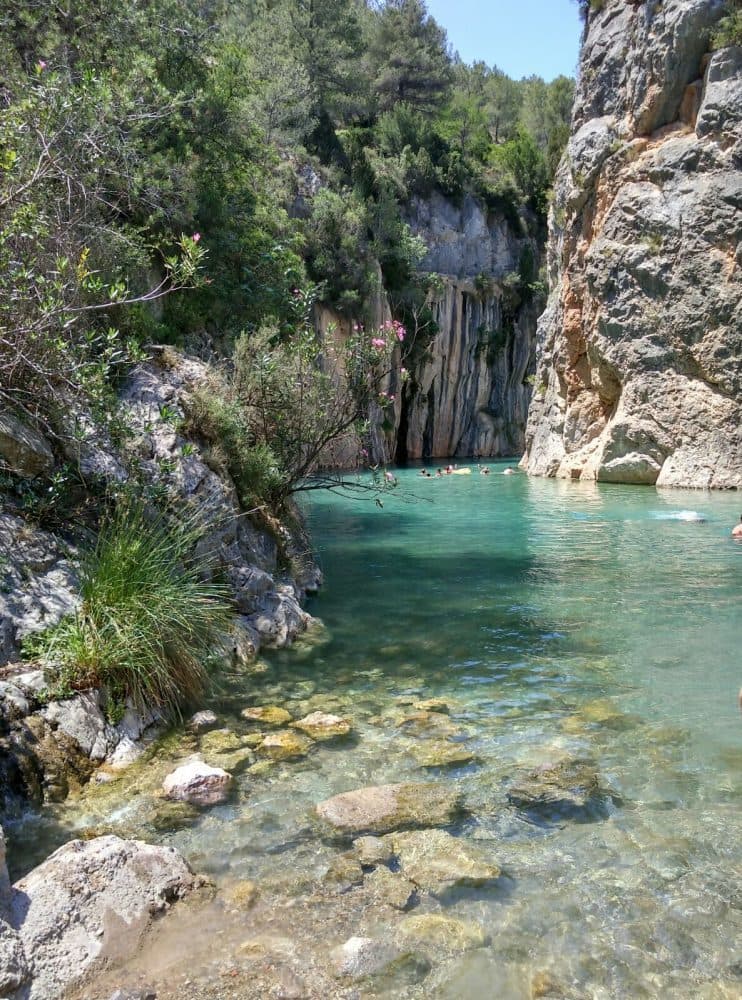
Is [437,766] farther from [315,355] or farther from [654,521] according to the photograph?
[654,521]

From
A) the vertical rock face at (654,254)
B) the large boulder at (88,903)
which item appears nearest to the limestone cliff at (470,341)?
the vertical rock face at (654,254)

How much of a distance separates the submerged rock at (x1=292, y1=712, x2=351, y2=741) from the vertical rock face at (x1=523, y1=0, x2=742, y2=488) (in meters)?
18.8

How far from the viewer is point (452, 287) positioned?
38562 millimetres

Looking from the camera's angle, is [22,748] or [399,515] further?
[399,515]

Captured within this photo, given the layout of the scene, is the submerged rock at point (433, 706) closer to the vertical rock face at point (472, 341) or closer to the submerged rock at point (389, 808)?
the submerged rock at point (389, 808)

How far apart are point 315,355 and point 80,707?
5701 millimetres

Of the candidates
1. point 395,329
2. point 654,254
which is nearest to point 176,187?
point 395,329

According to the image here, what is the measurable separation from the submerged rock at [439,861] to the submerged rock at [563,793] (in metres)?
0.53

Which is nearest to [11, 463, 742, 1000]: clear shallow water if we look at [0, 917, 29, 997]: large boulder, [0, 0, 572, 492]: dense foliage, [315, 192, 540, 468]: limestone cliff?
[0, 917, 29, 997]: large boulder

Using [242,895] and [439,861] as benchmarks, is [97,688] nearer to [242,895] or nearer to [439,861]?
[242,895]

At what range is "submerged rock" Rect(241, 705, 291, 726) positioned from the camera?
5.41 m

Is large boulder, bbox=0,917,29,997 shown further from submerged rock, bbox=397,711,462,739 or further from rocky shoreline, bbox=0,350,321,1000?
submerged rock, bbox=397,711,462,739

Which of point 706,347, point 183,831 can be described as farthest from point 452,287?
point 183,831

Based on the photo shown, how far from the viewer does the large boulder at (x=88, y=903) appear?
2.81 m
